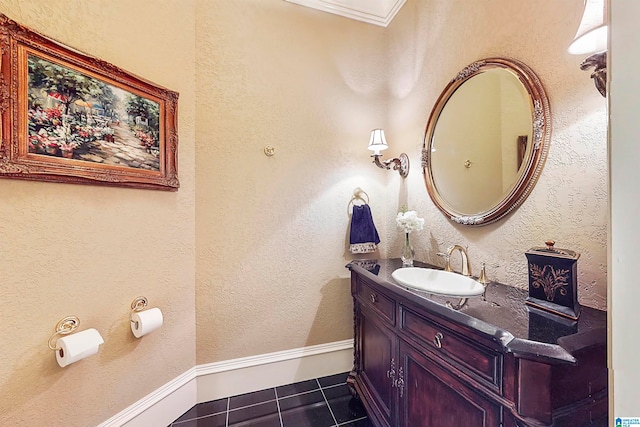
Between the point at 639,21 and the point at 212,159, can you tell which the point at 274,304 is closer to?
the point at 212,159

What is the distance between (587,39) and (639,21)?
824 millimetres

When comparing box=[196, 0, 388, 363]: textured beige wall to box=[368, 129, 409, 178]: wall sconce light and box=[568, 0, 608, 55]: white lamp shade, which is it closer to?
box=[368, 129, 409, 178]: wall sconce light

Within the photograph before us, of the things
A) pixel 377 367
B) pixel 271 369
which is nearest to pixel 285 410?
pixel 271 369

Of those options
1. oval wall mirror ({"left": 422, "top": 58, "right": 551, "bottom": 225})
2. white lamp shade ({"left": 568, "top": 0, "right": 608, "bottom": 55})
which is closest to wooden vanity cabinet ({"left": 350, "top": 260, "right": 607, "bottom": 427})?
oval wall mirror ({"left": 422, "top": 58, "right": 551, "bottom": 225})

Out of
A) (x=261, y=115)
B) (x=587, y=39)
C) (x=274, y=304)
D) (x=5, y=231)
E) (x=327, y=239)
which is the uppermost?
(x=261, y=115)

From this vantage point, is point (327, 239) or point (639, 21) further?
point (327, 239)

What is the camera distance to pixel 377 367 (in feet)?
4.70

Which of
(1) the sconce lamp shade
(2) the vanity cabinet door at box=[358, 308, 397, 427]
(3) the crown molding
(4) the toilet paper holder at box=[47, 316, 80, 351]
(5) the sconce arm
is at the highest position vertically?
(3) the crown molding

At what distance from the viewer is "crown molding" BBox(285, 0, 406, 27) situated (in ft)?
6.43

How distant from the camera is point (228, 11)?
5.77 ft

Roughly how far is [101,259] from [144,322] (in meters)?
0.39

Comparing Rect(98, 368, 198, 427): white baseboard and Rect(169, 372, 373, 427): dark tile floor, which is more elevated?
Rect(98, 368, 198, 427): white baseboard

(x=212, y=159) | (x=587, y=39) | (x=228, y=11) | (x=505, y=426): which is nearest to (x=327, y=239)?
(x=212, y=159)

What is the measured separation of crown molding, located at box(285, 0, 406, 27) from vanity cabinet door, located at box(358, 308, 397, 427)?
7.47 ft
